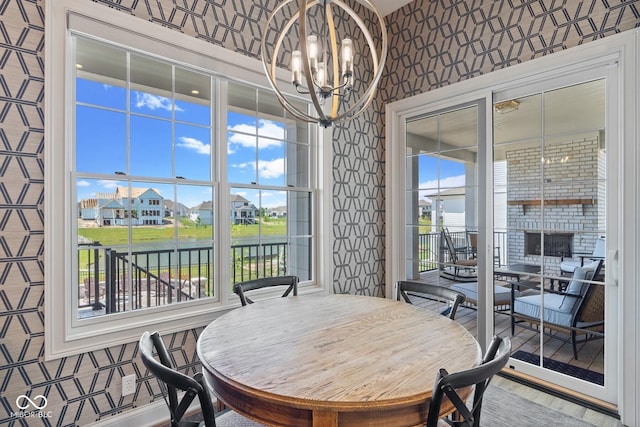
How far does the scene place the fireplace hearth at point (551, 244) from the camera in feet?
8.22

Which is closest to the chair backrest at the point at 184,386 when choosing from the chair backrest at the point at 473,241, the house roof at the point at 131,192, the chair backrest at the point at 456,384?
the chair backrest at the point at 456,384

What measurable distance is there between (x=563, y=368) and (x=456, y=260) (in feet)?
3.75

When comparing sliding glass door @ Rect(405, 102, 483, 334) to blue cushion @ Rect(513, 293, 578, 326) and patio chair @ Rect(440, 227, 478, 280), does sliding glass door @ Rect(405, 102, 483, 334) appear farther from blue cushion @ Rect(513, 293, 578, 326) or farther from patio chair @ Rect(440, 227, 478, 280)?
blue cushion @ Rect(513, 293, 578, 326)

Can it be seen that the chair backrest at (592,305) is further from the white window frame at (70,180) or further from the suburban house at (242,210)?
the white window frame at (70,180)

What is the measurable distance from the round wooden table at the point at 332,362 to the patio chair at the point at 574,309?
Result: 139 centimetres

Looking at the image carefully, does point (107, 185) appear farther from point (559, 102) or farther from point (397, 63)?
point (559, 102)

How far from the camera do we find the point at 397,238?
3666 millimetres

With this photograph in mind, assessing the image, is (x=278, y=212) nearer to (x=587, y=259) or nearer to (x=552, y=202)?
(x=552, y=202)

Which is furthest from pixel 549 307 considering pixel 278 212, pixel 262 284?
pixel 278 212

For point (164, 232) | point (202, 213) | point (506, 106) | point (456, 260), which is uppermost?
point (506, 106)

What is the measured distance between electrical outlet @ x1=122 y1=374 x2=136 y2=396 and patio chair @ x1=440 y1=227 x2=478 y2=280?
279cm

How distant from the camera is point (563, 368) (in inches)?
99.0

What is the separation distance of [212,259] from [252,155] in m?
0.93

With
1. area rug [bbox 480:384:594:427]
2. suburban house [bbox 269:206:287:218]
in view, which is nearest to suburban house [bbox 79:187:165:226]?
suburban house [bbox 269:206:287:218]
